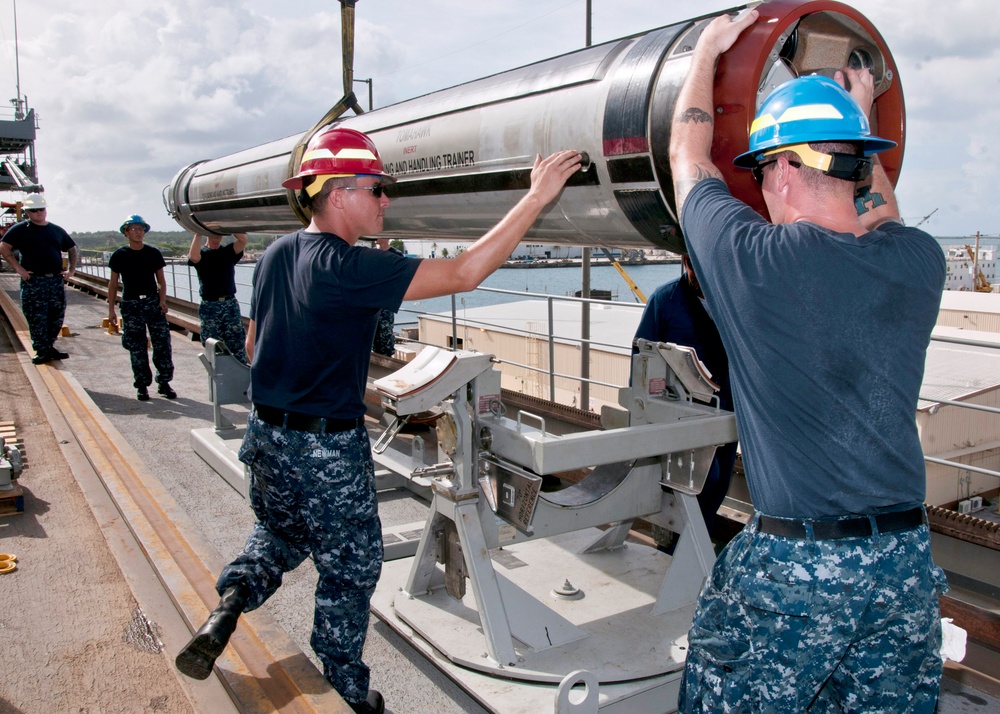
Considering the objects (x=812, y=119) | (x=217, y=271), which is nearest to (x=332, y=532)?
(x=812, y=119)

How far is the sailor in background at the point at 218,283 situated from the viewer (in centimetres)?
749

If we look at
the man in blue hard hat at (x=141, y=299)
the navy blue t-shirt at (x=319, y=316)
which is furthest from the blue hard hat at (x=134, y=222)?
the navy blue t-shirt at (x=319, y=316)

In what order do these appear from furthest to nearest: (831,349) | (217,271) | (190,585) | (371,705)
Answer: (217,271) → (190,585) → (371,705) → (831,349)

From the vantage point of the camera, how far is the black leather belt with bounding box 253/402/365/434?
2795 mm

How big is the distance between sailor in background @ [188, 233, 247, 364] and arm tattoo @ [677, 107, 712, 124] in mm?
6030

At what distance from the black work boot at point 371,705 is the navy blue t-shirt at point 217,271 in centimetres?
560

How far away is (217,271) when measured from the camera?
7566mm

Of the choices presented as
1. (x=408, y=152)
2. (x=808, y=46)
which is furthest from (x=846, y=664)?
(x=408, y=152)

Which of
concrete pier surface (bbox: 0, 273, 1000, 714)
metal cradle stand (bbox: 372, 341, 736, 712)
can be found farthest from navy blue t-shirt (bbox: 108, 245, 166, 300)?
metal cradle stand (bbox: 372, 341, 736, 712)

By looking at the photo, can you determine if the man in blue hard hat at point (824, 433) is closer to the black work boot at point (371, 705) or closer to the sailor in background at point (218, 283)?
the black work boot at point (371, 705)

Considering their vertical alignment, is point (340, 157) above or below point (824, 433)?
above

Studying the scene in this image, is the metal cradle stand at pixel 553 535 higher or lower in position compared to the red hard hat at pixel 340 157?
lower

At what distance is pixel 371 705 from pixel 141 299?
629 centimetres

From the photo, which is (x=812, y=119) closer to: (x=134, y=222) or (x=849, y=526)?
(x=849, y=526)
